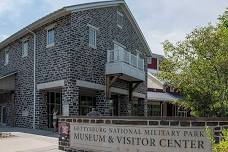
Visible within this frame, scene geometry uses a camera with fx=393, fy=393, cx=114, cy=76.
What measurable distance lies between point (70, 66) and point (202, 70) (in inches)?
328

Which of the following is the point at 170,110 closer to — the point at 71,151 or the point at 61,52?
the point at 61,52

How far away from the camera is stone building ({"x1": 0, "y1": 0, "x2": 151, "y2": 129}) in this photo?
22.4 m

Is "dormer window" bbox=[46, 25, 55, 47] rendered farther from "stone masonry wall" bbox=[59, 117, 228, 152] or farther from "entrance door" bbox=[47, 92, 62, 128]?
"stone masonry wall" bbox=[59, 117, 228, 152]

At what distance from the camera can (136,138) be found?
10375mm

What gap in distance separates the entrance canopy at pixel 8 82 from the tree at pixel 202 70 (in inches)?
515

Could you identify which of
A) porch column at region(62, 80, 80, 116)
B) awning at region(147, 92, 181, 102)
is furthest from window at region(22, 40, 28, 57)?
awning at region(147, 92, 181, 102)

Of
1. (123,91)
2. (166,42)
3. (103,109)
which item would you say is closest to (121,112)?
(123,91)

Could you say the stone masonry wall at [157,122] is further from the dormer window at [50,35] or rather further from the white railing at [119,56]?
the white railing at [119,56]

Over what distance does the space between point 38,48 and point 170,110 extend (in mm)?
23741

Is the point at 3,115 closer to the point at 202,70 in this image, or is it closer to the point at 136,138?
the point at 202,70

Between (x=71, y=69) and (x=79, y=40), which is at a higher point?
(x=79, y=40)

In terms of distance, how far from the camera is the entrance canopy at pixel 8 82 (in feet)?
89.0

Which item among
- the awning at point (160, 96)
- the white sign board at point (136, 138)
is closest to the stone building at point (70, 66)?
the awning at point (160, 96)

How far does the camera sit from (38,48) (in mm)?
24766
